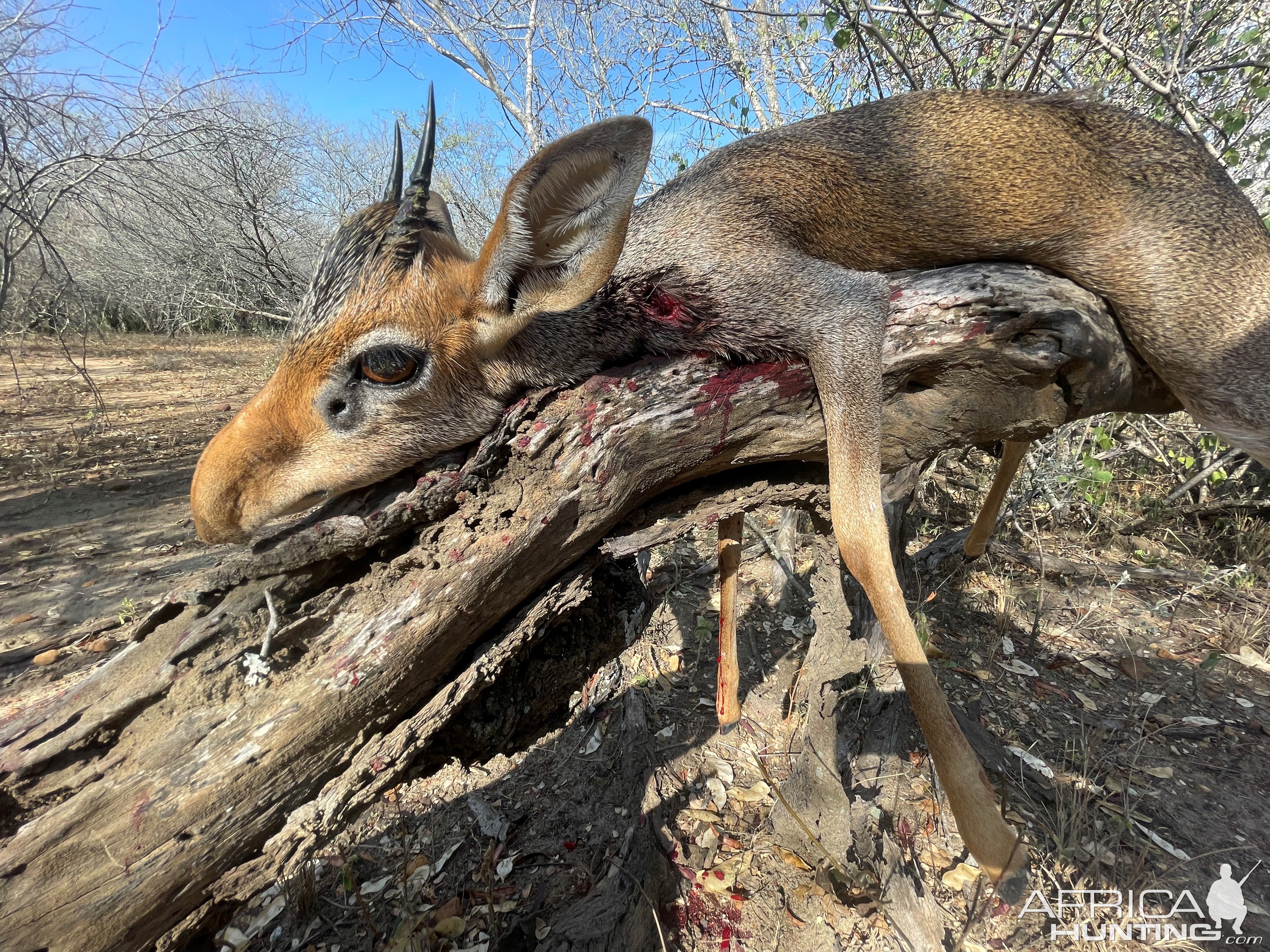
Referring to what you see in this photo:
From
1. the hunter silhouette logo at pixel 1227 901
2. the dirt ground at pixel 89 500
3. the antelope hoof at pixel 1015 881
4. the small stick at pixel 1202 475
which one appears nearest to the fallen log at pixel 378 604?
the antelope hoof at pixel 1015 881

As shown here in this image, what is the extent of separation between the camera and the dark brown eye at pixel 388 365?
1.97 m

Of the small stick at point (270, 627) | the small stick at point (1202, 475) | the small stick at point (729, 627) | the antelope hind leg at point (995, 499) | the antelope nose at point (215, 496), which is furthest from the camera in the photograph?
the small stick at point (1202, 475)

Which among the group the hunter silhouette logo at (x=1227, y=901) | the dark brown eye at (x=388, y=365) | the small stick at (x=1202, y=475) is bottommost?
the hunter silhouette logo at (x=1227, y=901)

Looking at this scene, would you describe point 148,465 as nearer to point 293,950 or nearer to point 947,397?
point 293,950

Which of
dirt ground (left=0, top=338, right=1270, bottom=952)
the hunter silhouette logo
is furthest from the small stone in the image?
the hunter silhouette logo

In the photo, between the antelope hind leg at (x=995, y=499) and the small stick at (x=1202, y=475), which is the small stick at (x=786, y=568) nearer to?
the antelope hind leg at (x=995, y=499)

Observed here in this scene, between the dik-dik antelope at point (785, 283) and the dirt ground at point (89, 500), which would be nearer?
the dik-dik antelope at point (785, 283)

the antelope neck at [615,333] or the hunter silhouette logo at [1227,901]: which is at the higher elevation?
the antelope neck at [615,333]

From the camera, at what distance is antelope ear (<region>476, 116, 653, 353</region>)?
5.47 ft

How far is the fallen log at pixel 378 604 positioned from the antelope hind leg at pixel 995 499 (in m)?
1.29

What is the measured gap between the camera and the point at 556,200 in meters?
1.82

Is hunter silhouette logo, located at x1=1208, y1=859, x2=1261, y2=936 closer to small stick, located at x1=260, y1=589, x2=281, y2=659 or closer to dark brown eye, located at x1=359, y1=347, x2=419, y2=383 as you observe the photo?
small stick, located at x1=260, y1=589, x2=281, y2=659

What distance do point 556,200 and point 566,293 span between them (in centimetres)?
28

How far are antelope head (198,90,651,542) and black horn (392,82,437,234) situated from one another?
0.01 meters
